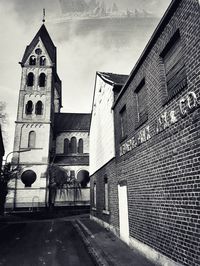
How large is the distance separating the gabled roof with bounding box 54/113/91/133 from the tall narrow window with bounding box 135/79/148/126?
28561mm

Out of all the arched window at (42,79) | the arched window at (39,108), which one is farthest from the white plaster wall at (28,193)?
the arched window at (42,79)

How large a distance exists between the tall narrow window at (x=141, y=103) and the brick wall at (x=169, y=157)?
0.62 feet

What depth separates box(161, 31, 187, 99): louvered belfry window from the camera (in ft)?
16.8

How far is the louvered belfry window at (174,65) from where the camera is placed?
16.8 feet

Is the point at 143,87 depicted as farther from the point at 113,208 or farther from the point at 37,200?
the point at 37,200

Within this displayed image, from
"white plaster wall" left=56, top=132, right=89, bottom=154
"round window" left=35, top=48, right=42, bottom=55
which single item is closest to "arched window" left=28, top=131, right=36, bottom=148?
"white plaster wall" left=56, top=132, right=89, bottom=154

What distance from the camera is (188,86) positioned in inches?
182

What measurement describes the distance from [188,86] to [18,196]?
90.2 feet

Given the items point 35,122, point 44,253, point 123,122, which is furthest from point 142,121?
point 35,122

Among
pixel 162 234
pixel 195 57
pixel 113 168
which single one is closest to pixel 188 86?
pixel 195 57

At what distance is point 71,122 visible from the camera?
37938 millimetres

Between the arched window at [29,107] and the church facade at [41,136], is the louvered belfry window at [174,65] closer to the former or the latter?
the church facade at [41,136]

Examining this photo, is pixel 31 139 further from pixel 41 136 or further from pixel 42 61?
pixel 42 61

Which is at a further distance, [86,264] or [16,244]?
[16,244]
